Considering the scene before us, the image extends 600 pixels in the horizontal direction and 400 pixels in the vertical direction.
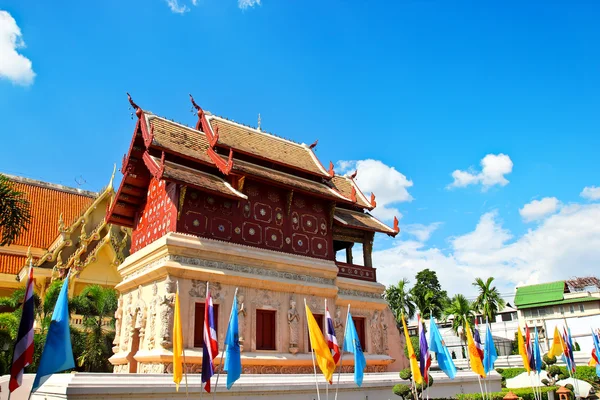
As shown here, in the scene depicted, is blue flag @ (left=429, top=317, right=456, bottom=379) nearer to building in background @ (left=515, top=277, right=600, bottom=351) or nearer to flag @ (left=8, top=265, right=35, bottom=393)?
flag @ (left=8, top=265, right=35, bottom=393)

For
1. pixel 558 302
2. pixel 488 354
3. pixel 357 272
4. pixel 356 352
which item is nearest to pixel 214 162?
pixel 357 272

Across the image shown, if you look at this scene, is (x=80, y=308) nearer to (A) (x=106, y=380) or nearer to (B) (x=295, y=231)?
(B) (x=295, y=231)

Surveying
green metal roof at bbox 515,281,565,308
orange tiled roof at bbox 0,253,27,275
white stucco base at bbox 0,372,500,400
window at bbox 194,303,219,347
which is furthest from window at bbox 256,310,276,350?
green metal roof at bbox 515,281,565,308

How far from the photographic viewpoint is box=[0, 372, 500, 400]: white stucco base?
10836mm

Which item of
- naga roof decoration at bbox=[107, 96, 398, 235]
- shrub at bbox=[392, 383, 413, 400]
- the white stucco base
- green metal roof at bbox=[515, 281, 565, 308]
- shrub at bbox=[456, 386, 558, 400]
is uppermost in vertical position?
naga roof decoration at bbox=[107, 96, 398, 235]

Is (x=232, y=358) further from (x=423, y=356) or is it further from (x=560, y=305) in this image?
(x=560, y=305)

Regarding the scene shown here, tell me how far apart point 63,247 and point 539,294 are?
157 feet

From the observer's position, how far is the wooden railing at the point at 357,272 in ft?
67.1

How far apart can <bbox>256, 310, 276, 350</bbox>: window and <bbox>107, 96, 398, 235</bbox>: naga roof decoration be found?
13.6 feet

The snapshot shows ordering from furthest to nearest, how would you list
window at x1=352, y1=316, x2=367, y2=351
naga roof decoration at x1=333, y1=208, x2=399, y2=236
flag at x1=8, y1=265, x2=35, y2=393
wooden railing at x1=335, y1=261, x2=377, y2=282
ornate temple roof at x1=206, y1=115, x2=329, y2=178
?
1. naga roof decoration at x1=333, y1=208, x2=399, y2=236
2. wooden railing at x1=335, y1=261, x2=377, y2=282
3. window at x1=352, y1=316, x2=367, y2=351
4. ornate temple roof at x1=206, y1=115, x2=329, y2=178
5. flag at x1=8, y1=265, x2=35, y2=393

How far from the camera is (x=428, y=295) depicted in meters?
44.8

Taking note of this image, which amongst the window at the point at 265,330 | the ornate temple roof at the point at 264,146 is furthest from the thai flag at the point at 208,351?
the ornate temple roof at the point at 264,146

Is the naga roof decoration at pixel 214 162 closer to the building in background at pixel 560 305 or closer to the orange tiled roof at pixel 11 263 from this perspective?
the orange tiled roof at pixel 11 263

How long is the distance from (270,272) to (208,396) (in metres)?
5.53
